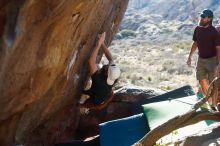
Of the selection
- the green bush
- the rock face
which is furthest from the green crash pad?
the green bush

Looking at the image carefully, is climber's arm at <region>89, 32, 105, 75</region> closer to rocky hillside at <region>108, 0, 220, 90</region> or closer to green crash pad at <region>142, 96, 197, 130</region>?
green crash pad at <region>142, 96, 197, 130</region>

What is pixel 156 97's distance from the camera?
13281 millimetres

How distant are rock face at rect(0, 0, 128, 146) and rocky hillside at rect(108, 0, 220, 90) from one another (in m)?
6.39

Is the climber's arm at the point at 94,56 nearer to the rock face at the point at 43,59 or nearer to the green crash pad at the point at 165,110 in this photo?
the rock face at the point at 43,59

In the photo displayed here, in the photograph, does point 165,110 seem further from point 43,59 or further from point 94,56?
point 43,59

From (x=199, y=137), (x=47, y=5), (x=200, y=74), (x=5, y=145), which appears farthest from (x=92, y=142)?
(x=199, y=137)

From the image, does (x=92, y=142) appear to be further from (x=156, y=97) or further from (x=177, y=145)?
(x=177, y=145)

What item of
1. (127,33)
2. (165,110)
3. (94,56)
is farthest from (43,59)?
(127,33)

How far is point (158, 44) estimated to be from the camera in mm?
63844

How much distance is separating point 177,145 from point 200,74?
489 centimetres

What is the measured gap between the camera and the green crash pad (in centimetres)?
1112

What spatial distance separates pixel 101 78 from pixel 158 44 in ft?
174

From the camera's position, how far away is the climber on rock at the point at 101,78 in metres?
11.0

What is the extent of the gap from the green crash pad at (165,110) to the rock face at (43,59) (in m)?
1.76
